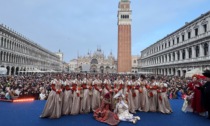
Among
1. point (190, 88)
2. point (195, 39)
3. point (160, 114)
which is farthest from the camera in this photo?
point (195, 39)

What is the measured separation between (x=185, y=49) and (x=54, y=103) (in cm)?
3605

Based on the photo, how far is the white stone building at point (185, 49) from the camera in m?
29.9

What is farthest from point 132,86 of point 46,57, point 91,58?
point 91,58

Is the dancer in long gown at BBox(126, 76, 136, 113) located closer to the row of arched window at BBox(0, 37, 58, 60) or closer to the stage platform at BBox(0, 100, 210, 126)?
the stage platform at BBox(0, 100, 210, 126)

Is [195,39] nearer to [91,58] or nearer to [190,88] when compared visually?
[190,88]

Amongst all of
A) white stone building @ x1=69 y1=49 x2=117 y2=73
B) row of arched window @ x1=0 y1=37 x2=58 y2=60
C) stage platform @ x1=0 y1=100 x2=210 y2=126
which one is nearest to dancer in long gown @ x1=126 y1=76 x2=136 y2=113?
stage platform @ x1=0 y1=100 x2=210 y2=126

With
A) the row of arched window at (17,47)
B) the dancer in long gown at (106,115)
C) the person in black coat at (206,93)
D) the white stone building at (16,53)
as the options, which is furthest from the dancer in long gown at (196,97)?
the row of arched window at (17,47)

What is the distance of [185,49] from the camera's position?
1463 inches

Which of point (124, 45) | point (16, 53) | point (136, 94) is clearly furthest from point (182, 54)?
point (16, 53)

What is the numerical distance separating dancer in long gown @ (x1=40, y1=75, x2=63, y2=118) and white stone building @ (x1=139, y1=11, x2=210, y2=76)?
2808cm

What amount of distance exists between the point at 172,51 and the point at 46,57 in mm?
58042

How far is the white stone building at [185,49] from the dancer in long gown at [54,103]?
2808 centimetres

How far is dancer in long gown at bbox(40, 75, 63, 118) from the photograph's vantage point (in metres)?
7.39

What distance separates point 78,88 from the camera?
8336 mm
